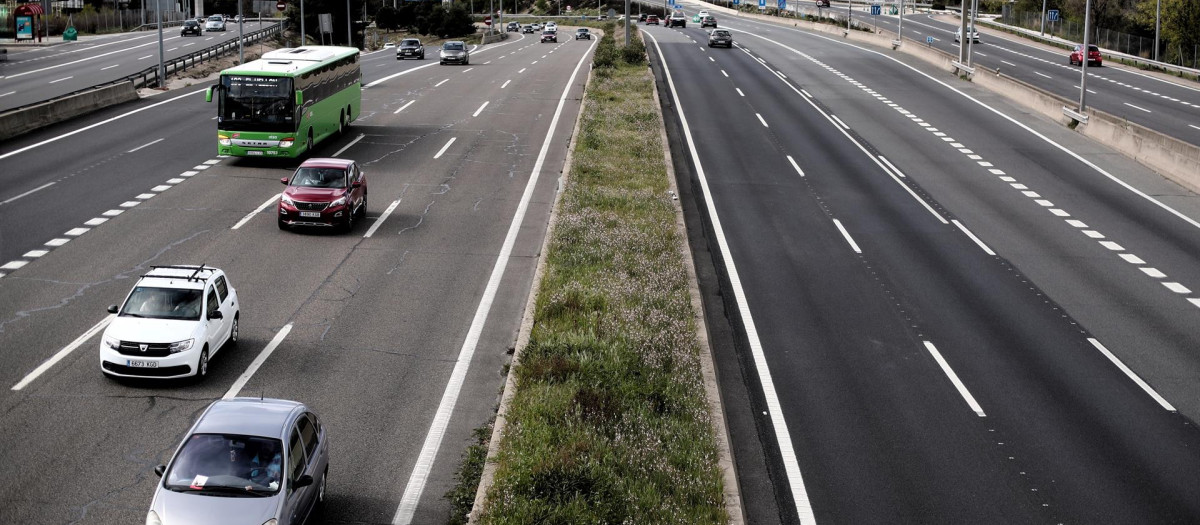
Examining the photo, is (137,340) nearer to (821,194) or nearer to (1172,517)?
(1172,517)

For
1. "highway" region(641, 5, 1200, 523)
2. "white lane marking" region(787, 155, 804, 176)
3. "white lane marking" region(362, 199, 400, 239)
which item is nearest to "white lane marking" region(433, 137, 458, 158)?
"white lane marking" region(362, 199, 400, 239)

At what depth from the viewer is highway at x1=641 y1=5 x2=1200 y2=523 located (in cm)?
1391

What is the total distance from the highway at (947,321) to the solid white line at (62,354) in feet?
33.5

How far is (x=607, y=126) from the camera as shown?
41719 millimetres

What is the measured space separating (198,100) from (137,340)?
35576mm

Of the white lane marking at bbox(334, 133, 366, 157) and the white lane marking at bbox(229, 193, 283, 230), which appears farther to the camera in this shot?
the white lane marking at bbox(334, 133, 366, 157)

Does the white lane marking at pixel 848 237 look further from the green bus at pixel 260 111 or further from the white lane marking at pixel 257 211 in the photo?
the green bus at pixel 260 111

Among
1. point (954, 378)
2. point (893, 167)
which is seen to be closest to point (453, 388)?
point (954, 378)

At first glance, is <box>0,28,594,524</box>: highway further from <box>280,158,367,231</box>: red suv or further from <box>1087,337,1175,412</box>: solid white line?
<box>1087,337,1175,412</box>: solid white line

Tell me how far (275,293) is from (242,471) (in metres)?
10.3

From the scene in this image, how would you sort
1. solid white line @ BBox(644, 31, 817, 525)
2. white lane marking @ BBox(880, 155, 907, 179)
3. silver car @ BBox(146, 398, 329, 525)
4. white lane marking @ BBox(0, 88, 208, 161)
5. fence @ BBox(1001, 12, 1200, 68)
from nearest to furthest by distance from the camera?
silver car @ BBox(146, 398, 329, 525) → solid white line @ BBox(644, 31, 817, 525) → white lane marking @ BBox(880, 155, 907, 179) → white lane marking @ BBox(0, 88, 208, 161) → fence @ BBox(1001, 12, 1200, 68)

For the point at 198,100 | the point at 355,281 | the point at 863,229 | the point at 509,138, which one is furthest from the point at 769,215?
the point at 198,100

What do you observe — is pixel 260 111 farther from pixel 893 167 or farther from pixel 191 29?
pixel 191 29

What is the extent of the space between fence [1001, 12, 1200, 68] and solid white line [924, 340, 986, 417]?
197 ft
